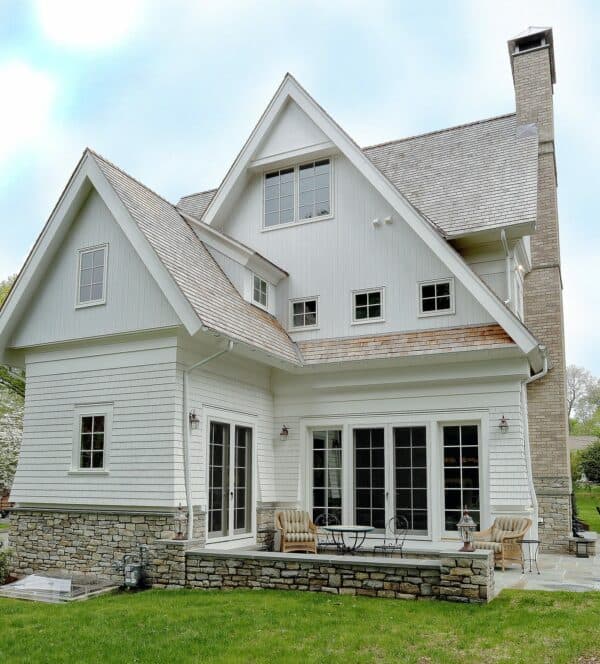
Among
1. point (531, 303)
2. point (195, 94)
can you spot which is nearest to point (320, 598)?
point (531, 303)

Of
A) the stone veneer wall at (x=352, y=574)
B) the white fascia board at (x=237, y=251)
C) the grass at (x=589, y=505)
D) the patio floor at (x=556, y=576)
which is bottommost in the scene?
the grass at (x=589, y=505)

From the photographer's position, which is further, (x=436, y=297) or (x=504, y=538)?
(x=436, y=297)

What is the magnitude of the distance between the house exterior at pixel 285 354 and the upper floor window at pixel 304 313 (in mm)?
61

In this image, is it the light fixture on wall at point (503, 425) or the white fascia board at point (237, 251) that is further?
the white fascia board at point (237, 251)

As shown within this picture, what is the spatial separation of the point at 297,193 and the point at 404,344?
13.9ft

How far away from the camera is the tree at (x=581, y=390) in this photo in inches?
2336

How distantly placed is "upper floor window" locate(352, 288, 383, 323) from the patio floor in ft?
16.5

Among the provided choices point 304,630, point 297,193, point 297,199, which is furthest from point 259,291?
point 304,630

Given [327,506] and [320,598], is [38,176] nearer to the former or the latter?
[327,506]

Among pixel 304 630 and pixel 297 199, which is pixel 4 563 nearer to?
pixel 304 630

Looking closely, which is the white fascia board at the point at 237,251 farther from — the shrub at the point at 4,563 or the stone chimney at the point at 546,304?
the shrub at the point at 4,563

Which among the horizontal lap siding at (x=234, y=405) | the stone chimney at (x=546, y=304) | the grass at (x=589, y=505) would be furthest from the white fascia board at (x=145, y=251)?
the grass at (x=589, y=505)

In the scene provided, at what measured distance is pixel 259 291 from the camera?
14.0m

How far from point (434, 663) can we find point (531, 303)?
1095cm
